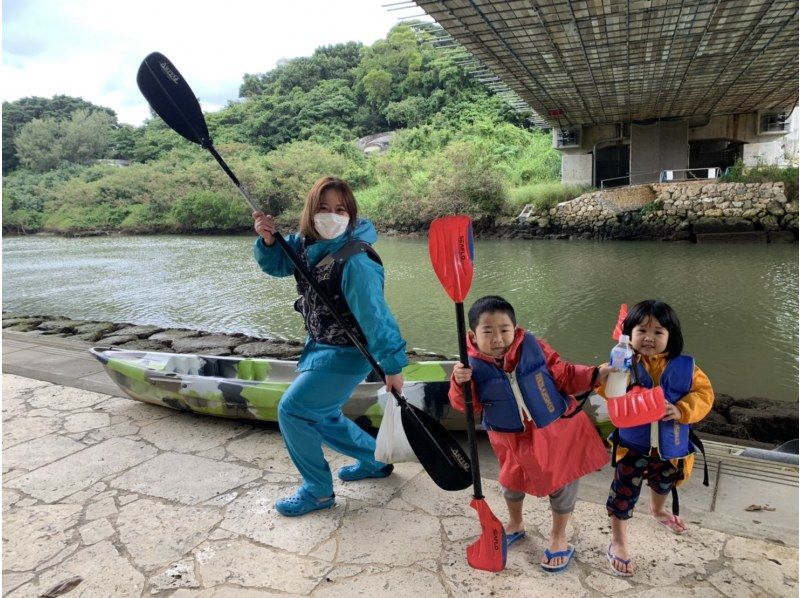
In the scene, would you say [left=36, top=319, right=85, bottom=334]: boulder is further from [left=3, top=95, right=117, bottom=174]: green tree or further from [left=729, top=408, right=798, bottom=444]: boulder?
[left=3, top=95, right=117, bottom=174]: green tree

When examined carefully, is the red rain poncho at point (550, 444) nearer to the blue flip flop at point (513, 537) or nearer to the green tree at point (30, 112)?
the blue flip flop at point (513, 537)

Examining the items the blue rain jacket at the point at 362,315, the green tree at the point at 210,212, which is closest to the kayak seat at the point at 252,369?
the blue rain jacket at the point at 362,315

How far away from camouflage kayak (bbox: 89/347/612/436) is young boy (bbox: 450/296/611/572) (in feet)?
2.84

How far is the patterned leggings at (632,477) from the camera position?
1.95 metres

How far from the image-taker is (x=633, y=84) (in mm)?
15500

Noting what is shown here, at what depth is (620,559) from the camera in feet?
6.28

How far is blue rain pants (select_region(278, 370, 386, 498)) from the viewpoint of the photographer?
7.44 ft

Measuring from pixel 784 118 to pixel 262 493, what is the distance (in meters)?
25.1

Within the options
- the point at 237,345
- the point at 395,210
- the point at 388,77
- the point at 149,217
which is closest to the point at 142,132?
the point at 149,217

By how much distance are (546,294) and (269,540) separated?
8766mm

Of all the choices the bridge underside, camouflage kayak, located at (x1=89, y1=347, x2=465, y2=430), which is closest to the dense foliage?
the bridge underside

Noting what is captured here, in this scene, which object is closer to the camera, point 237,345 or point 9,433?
point 9,433

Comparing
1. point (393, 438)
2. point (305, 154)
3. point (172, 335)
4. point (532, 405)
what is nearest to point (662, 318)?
point (532, 405)

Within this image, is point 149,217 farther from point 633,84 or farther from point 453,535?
point 453,535
